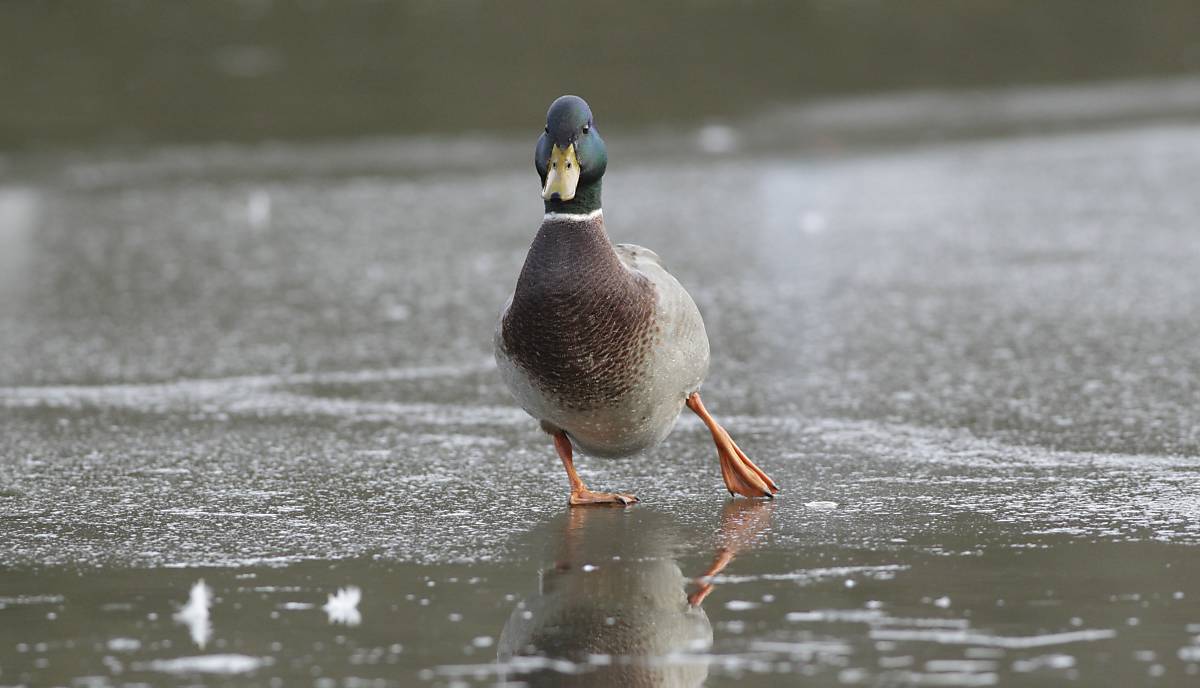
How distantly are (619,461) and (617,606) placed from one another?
5.01 feet

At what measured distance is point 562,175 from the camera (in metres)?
4.09

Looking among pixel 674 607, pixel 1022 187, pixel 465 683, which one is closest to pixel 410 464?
pixel 674 607

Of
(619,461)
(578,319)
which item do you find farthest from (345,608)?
(619,461)

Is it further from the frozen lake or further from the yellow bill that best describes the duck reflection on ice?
the yellow bill

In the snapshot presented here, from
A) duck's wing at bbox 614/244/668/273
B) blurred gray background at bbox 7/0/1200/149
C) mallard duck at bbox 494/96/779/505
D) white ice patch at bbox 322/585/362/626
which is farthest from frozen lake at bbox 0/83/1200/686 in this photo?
blurred gray background at bbox 7/0/1200/149

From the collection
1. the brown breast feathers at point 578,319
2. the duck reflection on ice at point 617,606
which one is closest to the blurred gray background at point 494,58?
the brown breast feathers at point 578,319

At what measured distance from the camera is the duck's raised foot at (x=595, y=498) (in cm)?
424

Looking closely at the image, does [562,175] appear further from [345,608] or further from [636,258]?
[345,608]

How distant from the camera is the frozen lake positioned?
123 inches

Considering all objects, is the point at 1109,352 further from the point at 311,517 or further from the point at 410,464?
the point at 311,517

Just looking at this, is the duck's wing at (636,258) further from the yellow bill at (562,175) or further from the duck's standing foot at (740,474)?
the duck's standing foot at (740,474)

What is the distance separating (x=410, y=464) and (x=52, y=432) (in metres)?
1.25

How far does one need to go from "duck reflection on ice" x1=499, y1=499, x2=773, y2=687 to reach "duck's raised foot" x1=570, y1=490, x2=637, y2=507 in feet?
0.18

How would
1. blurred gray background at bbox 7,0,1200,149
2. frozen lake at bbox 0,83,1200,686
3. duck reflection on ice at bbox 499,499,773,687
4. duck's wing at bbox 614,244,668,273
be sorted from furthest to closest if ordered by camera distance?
blurred gray background at bbox 7,0,1200,149, duck's wing at bbox 614,244,668,273, frozen lake at bbox 0,83,1200,686, duck reflection on ice at bbox 499,499,773,687
